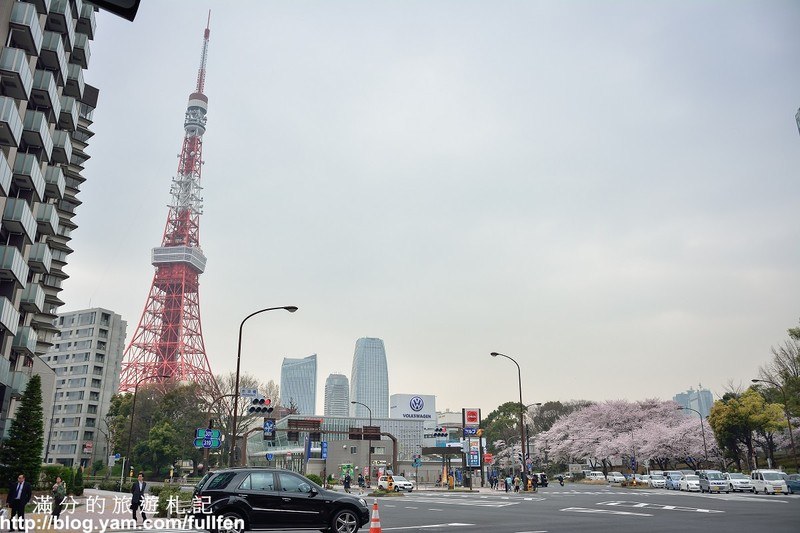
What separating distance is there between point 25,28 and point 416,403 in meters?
92.9

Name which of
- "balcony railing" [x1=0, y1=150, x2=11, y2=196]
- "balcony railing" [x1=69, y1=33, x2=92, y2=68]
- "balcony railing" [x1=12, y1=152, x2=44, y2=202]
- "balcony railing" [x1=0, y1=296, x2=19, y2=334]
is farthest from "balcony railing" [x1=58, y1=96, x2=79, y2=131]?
"balcony railing" [x1=0, y1=296, x2=19, y2=334]

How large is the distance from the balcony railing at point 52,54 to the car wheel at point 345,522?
128ft

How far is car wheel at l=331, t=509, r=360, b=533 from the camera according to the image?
1466 centimetres

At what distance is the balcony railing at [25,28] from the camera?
1352 inches

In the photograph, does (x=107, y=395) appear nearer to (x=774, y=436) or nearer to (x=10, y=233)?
(x=10, y=233)

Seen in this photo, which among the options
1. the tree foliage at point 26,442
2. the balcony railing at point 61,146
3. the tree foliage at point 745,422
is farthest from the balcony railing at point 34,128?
the tree foliage at point 745,422

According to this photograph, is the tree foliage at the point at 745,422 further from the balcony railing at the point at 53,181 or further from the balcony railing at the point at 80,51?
the balcony railing at the point at 80,51

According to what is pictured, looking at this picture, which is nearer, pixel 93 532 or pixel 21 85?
pixel 93 532

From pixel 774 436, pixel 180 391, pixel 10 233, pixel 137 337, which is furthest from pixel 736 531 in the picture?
pixel 137 337

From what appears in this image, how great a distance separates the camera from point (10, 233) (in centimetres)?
3969

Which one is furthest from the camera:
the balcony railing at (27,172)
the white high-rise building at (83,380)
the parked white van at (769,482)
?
the white high-rise building at (83,380)

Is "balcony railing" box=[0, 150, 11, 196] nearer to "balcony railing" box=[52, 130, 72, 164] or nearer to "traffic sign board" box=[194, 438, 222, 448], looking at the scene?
"balcony railing" box=[52, 130, 72, 164]

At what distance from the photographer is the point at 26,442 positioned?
35.6 meters

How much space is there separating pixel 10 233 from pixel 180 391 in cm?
4204
